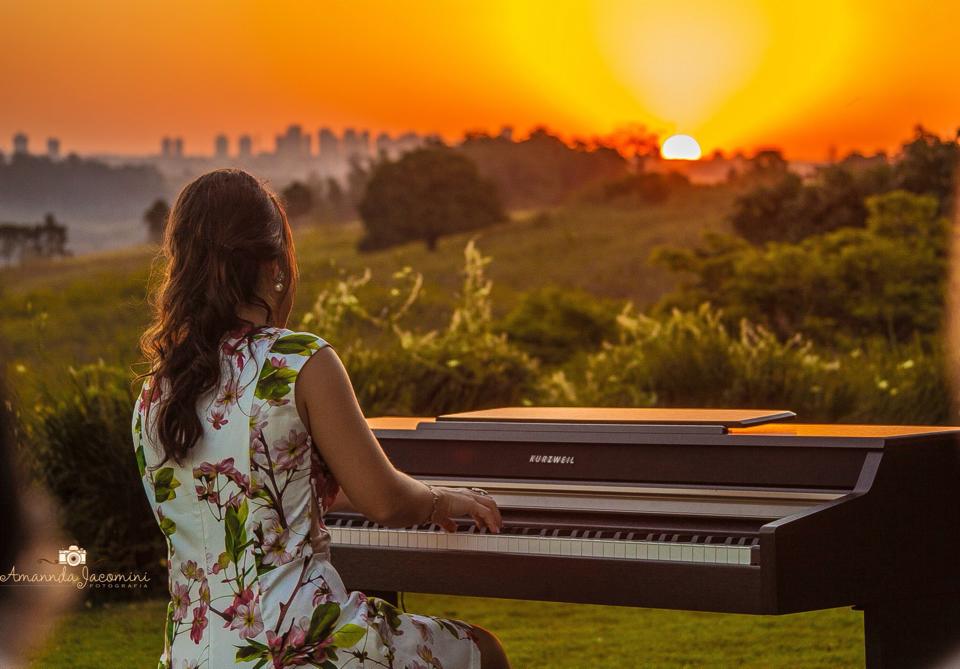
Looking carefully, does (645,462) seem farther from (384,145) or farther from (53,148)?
(384,145)

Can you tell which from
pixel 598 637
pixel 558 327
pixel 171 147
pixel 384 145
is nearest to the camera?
pixel 598 637

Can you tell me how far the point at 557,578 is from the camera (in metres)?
3.22

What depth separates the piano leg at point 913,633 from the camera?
3236 mm

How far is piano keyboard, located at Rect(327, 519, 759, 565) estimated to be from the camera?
2992 mm

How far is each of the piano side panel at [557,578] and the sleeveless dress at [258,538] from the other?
79 cm

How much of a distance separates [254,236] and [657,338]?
6.16m

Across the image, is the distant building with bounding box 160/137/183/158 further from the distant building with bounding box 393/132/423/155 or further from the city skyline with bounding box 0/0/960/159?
the distant building with bounding box 393/132/423/155

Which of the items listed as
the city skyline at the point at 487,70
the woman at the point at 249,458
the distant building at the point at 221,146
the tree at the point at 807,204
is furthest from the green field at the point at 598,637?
the distant building at the point at 221,146

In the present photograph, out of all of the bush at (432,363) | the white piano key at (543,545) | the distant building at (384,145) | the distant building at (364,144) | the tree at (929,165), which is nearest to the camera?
the white piano key at (543,545)

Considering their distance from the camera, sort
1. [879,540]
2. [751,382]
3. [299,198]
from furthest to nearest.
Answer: [299,198] < [751,382] < [879,540]

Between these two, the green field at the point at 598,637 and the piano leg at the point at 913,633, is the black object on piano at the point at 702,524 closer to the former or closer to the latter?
the piano leg at the point at 913,633

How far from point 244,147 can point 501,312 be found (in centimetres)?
468

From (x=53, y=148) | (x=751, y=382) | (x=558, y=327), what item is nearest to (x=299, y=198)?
(x=53, y=148)

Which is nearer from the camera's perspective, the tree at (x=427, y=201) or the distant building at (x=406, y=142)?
the distant building at (x=406, y=142)
